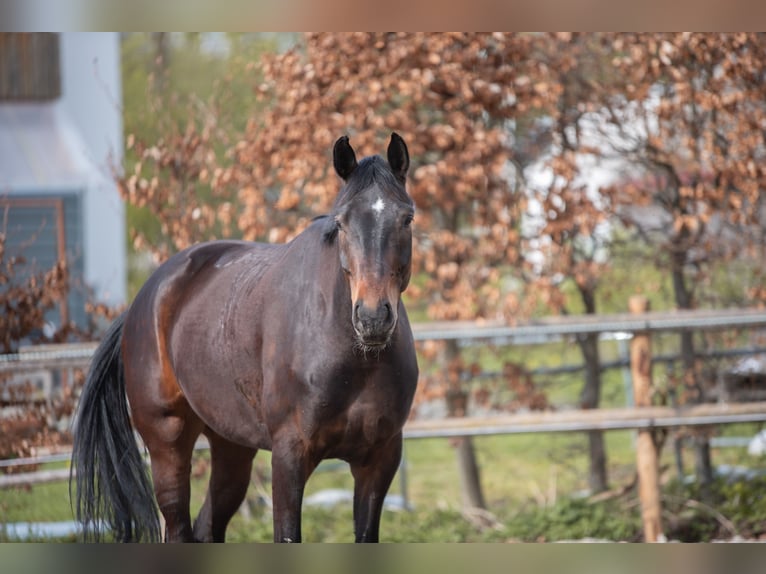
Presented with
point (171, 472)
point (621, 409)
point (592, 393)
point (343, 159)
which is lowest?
point (592, 393)

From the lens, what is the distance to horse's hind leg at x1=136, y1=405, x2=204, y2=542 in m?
3.47

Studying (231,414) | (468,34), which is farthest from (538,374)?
(231,414)

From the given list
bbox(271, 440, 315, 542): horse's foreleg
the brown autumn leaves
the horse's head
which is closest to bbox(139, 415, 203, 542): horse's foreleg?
bbox(271, 440, 315, 542): horse's foreleg

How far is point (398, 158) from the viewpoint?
115 inches

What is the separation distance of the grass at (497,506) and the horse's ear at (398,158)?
3523 mm

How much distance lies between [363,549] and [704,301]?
421 cm

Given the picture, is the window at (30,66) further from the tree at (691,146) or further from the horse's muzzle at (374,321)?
the horse's muzzle at (374,321)

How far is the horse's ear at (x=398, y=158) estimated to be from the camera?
114 inches

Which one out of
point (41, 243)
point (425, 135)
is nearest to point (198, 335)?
point (425, 135)

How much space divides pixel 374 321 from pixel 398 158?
1.84 ft

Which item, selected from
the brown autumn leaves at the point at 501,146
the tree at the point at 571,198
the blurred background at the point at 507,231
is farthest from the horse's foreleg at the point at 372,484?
the tree at the point at 571,198

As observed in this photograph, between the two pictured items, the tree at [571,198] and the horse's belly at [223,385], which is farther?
the tree at [571,198]

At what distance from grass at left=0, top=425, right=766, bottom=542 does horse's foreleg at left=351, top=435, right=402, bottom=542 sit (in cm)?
296

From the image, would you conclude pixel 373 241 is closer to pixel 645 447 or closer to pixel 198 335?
pixel 198 335
